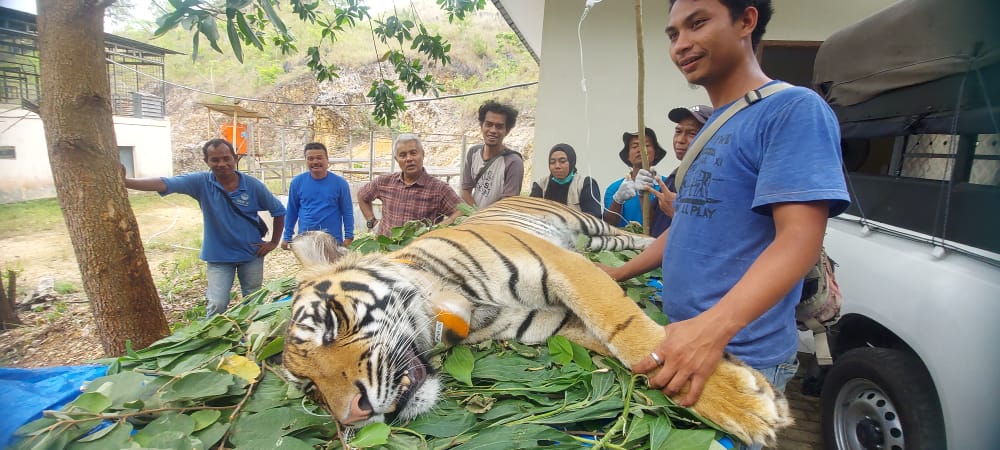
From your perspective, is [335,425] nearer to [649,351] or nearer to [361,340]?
[361,340]

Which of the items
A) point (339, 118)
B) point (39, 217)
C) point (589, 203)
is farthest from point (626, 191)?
point (339, 118)

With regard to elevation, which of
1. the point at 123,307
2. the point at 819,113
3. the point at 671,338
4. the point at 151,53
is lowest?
the point at 123,307

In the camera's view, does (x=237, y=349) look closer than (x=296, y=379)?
No

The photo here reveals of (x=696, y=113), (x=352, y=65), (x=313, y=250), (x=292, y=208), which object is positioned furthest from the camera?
(x=352, y=65)

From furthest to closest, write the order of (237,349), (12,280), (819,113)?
1. (12,280)
2. (237,349)
3. (819,113)

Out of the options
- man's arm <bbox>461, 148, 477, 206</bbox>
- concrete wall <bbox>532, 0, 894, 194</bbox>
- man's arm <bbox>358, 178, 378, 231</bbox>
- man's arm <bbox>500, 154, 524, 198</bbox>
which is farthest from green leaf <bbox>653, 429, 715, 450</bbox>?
concrete wall <bbox>532, 0, 894, 194</bbox>

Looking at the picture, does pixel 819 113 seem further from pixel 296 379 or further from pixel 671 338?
pixel 296 379

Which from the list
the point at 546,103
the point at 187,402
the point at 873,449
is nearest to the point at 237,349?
the point at 187,402

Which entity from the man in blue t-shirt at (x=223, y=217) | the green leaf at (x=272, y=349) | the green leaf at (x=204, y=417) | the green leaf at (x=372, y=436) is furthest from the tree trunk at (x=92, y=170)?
the green leaf at (x=372, y=436)

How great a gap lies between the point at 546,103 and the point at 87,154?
5.49 metres

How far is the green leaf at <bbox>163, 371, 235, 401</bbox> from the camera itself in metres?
1.20

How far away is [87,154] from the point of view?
237 cm

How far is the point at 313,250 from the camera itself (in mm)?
1925

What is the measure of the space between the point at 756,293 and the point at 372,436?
1.05 meters
